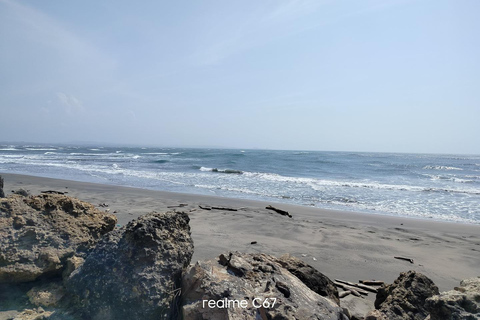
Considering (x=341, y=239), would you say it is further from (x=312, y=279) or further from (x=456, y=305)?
(x=456, y=305)

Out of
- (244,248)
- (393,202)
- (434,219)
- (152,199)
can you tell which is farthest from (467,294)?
(393,202)

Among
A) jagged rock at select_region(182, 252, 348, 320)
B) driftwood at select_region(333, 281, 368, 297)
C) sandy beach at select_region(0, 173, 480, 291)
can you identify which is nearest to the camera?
jagged rock at select_region(182, 252, 348, 320)

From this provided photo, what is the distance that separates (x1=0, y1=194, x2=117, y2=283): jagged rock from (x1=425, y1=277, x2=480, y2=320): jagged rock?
3.05 metres

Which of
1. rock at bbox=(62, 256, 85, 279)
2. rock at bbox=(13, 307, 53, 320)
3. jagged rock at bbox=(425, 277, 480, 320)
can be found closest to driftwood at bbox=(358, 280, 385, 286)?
jagged rock at bbox=(425, 277, 480, 320)

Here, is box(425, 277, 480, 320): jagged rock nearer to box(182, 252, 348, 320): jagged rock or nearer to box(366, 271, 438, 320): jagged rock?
box(366, 271, 438, 320): jagged rock

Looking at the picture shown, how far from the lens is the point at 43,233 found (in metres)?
2.68

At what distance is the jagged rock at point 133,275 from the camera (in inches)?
82.3

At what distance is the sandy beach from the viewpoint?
446 cm

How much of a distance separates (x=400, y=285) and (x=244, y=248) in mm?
2656

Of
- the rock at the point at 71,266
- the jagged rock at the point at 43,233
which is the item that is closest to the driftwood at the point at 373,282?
the jagged rock at the point at 43,233

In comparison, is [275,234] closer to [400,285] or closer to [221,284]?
[400,285]

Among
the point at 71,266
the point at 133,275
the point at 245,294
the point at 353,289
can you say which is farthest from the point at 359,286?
the point at 71,266

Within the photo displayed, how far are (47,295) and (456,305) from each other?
126 inches

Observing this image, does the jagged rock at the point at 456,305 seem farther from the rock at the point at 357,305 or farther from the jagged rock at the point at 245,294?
the rock at the point at 357,305
